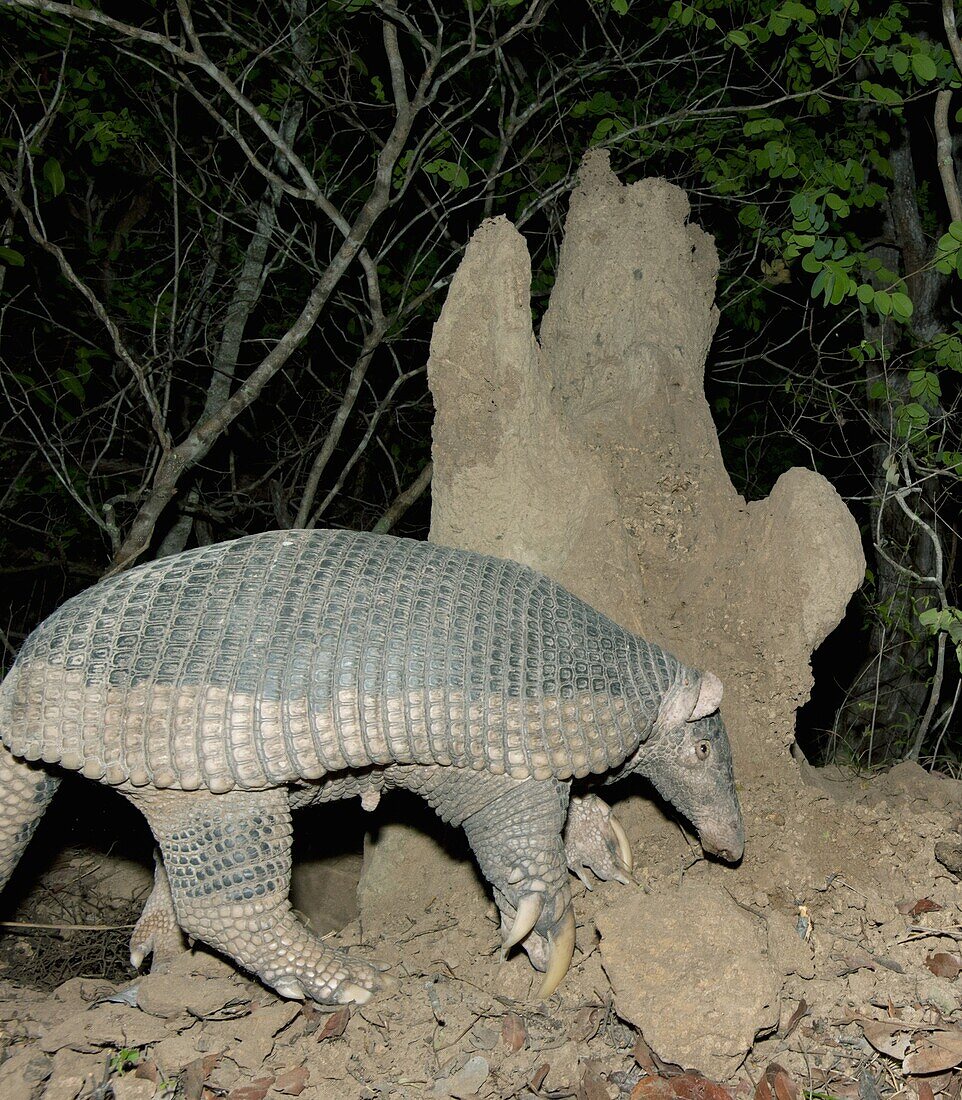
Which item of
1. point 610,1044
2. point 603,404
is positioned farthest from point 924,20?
point 610,1044

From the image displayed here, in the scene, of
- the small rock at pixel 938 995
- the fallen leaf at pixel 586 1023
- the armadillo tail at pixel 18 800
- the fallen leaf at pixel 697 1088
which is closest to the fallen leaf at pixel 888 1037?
the small rock at pixel 938 995

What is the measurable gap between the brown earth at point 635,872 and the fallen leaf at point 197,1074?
0.01 m

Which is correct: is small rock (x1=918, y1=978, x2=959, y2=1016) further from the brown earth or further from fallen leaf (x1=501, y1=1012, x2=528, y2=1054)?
fallen leaf (x1=501, y1=1012, x2=528, y2=1054)

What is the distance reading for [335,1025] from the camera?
346cm

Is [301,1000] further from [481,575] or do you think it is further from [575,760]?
[481,575]

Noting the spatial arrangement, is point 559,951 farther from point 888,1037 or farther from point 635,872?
point 888,1037

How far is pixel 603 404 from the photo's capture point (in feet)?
14.7

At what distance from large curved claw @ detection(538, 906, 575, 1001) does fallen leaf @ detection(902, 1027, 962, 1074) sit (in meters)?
1.22

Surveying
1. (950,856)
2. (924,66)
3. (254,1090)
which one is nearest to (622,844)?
(950,856)

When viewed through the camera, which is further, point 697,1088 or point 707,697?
point 707,697

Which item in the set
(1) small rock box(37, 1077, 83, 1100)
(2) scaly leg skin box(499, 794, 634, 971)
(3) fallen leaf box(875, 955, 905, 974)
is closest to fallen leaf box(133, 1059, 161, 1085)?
(1) small rock box(37, 1077, 83, 1100)

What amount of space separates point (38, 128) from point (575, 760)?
15.2 ft

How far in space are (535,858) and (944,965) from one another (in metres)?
1.61

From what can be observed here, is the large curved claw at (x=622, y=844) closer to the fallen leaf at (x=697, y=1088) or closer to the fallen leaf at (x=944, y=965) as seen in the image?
the fallen leaf at (x=697, y=1088)
